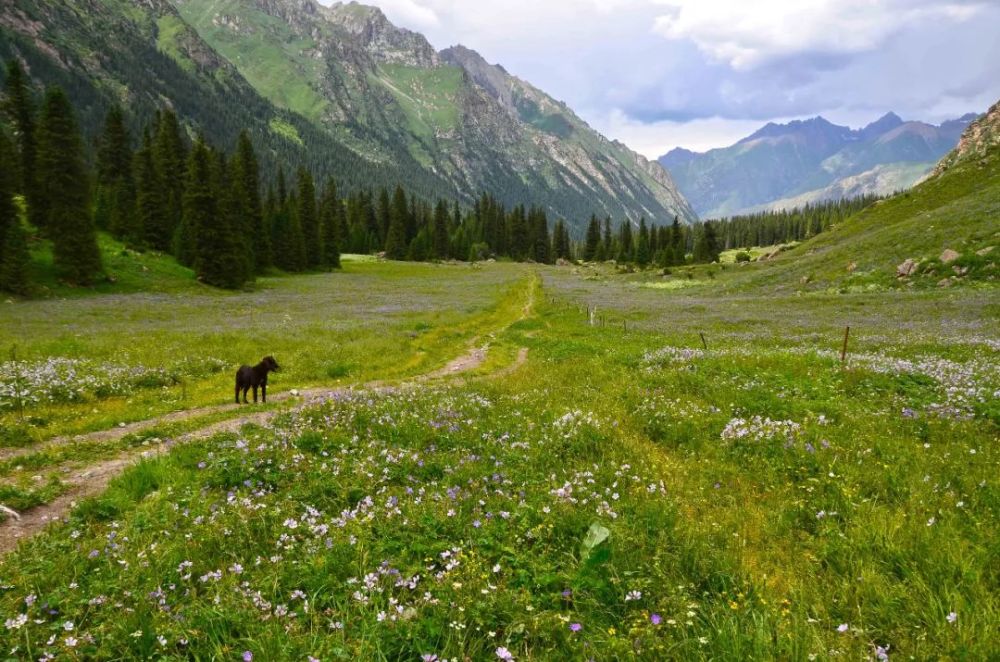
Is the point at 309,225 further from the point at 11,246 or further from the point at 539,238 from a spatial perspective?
the point at 539,238

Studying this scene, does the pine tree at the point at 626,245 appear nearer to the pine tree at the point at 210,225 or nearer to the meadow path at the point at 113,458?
the pine tree at the point at 210,225

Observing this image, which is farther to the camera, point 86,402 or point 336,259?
point 336,259

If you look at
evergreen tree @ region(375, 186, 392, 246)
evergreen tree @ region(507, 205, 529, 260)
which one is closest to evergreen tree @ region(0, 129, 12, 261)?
evergreen tree @ region(375, 186, 392, 246)

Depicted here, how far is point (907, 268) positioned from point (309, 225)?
94909mm

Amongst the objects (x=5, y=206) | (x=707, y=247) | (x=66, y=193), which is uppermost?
(x=66, y=193)

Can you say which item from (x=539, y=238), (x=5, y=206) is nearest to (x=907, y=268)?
(x=5, y=206)

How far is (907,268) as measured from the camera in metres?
49.4

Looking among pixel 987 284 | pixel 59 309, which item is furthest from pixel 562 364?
pixel 987 284

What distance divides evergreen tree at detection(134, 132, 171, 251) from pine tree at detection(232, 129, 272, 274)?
1086cm

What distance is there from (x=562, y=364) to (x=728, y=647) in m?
16.6

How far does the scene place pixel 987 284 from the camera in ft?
136

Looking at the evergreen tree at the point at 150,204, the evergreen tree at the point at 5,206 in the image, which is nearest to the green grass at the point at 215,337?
the evergreen tree at the point at 5,206

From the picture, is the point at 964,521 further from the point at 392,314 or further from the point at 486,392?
the point at 392,314

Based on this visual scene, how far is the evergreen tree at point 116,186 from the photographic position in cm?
6712
